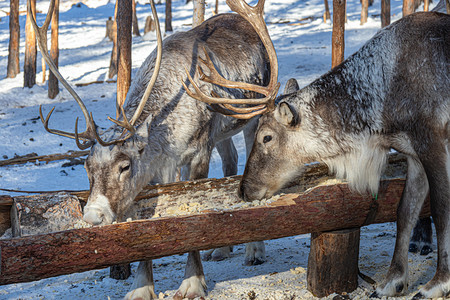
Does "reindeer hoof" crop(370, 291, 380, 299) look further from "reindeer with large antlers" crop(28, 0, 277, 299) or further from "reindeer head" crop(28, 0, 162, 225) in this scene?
"reindeer head" crop(28, 0, 162, 225)

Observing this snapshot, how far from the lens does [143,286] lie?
4000 millimetres

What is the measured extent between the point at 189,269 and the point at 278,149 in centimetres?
116

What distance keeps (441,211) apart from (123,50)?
4.49 metres

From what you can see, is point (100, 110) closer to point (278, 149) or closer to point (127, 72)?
point (127, 72)

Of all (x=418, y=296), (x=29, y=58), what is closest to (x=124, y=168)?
(x=418, y=296)

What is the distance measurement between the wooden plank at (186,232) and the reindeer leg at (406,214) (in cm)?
9

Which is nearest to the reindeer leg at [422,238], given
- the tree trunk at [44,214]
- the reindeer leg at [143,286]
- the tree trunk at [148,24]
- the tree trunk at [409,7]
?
the reindeer leg at [143,286]

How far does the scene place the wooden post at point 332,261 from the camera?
12.5 feet

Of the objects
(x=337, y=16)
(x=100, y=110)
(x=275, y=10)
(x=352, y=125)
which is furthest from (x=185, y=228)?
(x=275, y=10)

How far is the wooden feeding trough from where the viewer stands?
291 cm

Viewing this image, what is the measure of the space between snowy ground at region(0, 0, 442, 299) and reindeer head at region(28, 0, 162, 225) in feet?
2.81

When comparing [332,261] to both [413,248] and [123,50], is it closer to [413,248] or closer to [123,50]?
[413,248]

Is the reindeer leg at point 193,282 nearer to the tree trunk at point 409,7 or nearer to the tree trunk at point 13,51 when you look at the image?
the tree trunk at point 409,7

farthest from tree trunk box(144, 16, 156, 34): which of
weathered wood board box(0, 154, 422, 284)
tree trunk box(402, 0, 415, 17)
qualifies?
weathered wood board box(0, 154, 422, 284)
